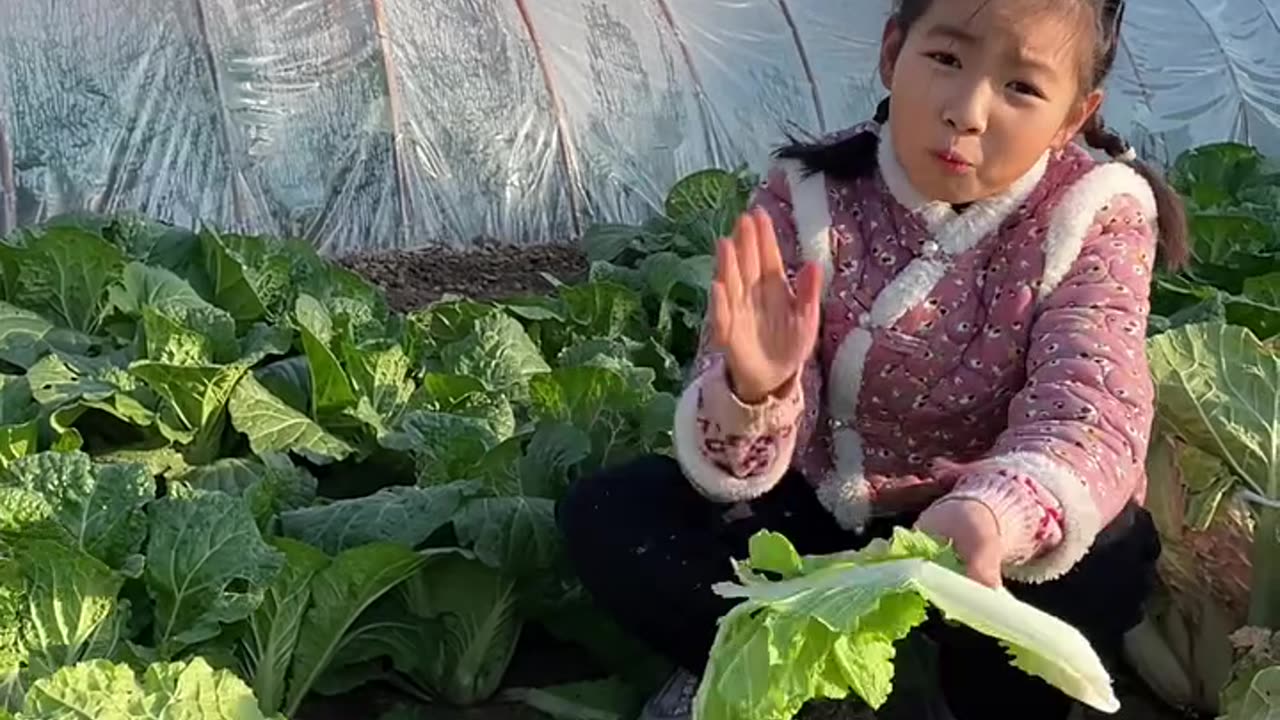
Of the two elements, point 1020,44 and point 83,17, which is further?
point 83,17

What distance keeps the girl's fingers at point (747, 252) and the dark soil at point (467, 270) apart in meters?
3.05

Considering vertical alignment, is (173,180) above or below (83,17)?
below

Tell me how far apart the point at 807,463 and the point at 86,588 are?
113 cm

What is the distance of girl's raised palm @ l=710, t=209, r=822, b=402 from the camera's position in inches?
92.5

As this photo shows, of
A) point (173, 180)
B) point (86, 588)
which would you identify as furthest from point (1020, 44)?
point (173, 180)

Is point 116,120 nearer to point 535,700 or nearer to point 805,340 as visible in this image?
point 535,700

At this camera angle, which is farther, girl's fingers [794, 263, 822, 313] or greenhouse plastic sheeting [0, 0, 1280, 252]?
greenhouse plastic sheeting [0, 0, 1280, 252]

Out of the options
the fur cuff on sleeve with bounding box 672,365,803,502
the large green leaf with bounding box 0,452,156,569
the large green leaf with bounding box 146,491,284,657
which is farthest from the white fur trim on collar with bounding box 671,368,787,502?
the large green leaf with bounding box 0,452,156,569

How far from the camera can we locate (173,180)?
5574 millimetres

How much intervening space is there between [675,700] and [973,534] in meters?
0.81

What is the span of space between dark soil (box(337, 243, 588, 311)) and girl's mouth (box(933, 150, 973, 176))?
293 cm

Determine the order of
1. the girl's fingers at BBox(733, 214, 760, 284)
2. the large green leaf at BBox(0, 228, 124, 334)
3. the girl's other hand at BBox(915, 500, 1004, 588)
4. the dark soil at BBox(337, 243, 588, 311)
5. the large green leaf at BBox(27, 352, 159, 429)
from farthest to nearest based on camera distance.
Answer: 1. the dark soil at BBox(337, 243, 588, 311)
2. the large green leaf at BBox(0, 228, 124, 334)
3. the large green leaf at BBox(27, 352, 159, 429)
4. the girl's fingers at BBox(733, 214, 760, 284)
5. the girl's other hand at BBox(915, 500, 1004, 588)

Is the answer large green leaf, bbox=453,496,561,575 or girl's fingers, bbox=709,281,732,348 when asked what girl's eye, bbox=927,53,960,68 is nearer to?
girl's fingers, bbox=709,281,732,348

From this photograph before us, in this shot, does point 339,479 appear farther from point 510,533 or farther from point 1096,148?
point 1096,148
